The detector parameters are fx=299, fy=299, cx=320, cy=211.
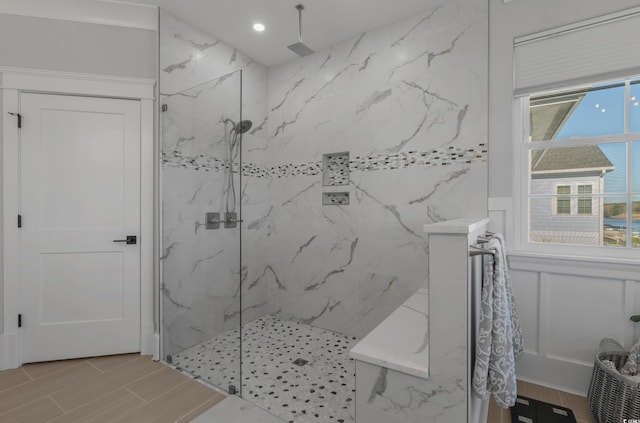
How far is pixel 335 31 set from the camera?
2.66m

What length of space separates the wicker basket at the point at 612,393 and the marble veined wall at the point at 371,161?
3.59 ft

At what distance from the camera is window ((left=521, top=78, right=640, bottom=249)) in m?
1.83

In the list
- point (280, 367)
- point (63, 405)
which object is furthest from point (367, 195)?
point (63, 405)

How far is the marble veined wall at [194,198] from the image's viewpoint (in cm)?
206

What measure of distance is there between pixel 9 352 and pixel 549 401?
12.0 feet

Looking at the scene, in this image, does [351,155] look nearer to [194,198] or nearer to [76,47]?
[194,198]

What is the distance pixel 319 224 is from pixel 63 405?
219cm

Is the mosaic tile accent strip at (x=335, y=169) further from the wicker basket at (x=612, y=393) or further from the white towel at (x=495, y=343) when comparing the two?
the wicker basket at (x=612, y=393)

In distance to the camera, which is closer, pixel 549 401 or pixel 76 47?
pixel 549 401

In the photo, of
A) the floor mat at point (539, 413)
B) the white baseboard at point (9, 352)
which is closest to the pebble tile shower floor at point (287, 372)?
the floor mat at point (539, 413)

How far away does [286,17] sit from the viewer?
8.11 feet

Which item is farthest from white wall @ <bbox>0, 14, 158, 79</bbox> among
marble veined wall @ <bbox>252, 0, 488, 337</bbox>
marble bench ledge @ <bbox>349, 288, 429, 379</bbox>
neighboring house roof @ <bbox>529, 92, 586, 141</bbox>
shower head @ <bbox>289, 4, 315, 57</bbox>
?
neighboring house roof @ <bbox>529, 92, 586, 141</bbox>

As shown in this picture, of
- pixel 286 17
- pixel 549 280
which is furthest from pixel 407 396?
pixel 286 17

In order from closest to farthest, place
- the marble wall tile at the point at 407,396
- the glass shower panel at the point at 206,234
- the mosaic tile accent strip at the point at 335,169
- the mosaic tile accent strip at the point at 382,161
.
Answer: the marble wall tile at the point at 407,396 → the glass shower panel at the point at 206,234 → the mosaic tile accent strip at the point at 382,161 → the mosaic tile accent strip at the point at 335,169
